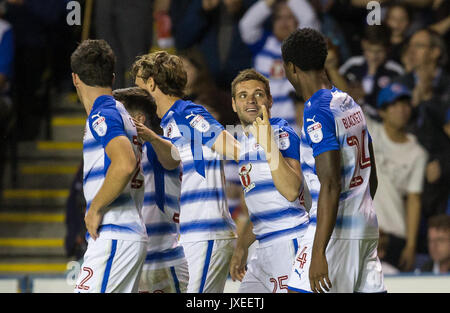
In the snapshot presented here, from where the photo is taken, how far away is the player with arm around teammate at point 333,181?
3510 mm

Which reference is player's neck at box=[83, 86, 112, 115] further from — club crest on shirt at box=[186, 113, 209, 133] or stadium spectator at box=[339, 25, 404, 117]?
stadium spectator at box=[339, 25, 404, 117]

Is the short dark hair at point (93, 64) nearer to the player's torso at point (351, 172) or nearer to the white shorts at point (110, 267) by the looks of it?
the white shorts at point (110, 267)

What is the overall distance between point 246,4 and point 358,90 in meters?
1.30

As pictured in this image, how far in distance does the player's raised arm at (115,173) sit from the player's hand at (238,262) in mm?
1162

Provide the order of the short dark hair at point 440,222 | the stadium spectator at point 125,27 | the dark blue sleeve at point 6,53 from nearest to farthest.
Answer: the stadium spectator at point 125,27 → the short dark hair at point 440,222 → the dark blue sleeve at point 6,53

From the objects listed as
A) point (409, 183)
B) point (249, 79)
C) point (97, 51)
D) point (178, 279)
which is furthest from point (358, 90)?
point (97, 51)

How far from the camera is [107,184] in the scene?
372 cm

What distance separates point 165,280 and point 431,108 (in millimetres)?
3700

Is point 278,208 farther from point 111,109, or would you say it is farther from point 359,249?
point 111,109

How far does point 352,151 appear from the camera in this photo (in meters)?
3.66

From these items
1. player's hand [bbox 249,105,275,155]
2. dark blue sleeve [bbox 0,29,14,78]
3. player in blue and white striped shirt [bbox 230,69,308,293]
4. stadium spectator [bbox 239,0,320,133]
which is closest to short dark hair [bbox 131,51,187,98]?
player in blue and white striped shirt [bbox 230,69,308,293]

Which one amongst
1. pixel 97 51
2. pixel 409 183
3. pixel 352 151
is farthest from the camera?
pixel 409 183

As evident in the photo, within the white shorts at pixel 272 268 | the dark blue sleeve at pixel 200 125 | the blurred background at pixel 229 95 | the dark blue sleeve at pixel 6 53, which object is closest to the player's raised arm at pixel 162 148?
the dark blue sleeve at pixel 200 125

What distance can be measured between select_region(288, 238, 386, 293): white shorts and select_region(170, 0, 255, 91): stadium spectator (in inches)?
144
